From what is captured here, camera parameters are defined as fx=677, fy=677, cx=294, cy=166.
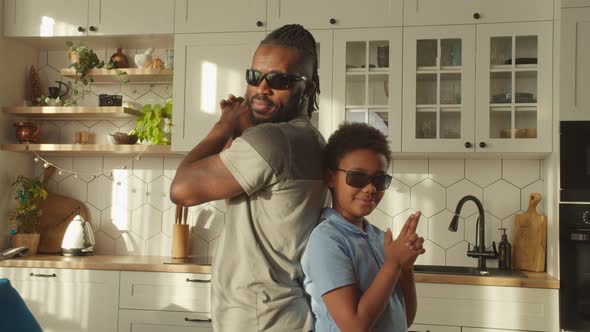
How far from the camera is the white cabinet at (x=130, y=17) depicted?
3889 mm

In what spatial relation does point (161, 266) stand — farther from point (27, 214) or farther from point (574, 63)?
point (574, 63)

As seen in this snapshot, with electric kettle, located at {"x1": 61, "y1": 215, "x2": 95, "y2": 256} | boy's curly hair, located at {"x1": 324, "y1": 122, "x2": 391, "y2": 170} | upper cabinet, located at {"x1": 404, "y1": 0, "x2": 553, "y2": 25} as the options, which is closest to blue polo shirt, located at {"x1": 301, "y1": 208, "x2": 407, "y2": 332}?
boy's curly hair, located at {"x1": 324, "y1": 122, "x2": 391, "y2": 170}

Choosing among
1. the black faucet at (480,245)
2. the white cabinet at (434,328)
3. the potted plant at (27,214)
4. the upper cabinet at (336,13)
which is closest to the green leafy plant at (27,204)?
the potted plant at (27,214)

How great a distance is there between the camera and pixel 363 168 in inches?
53.4

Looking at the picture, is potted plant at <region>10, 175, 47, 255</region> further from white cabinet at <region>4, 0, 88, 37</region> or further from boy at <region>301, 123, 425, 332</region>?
boy at <region>301, 123, 425, 332</region>

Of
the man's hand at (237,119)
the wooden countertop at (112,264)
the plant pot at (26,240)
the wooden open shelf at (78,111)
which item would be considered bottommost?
the wooden countertop at (112,264)

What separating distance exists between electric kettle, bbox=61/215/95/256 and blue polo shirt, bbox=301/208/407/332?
2961 millimetres

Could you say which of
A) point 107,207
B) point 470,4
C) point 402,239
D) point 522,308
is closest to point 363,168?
point 402,239

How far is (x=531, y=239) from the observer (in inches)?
144

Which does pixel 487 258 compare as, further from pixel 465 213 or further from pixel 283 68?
pixel 283 68

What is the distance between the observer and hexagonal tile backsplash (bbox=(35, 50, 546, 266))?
3891 millimetres

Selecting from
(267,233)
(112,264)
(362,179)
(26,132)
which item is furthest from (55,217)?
(362,179)

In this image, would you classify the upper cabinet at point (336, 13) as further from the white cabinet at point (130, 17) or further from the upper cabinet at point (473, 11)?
the white cabinet at point (130, 17)

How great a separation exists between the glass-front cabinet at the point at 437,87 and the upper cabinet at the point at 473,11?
0.16 ft
